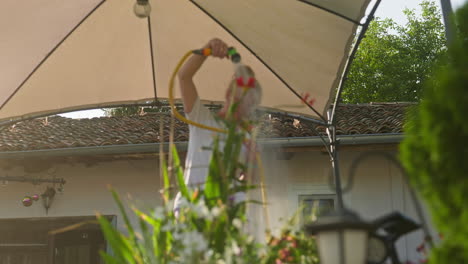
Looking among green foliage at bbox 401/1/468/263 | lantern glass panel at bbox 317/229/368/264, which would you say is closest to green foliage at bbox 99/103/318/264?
lantern glass panel at bbox 317/229/368/264

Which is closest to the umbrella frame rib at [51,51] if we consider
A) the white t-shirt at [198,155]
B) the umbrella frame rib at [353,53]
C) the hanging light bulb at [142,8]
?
the hanging light bulb at [142,8]

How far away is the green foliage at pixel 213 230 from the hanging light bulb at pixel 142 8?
7.14 ft

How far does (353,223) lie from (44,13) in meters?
3.18

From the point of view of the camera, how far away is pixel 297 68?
14.2ft

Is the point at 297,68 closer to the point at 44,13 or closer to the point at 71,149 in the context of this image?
the point at 44,13

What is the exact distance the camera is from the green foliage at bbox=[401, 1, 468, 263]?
1.11 meters

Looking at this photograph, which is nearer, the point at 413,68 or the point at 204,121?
the point at 204,121

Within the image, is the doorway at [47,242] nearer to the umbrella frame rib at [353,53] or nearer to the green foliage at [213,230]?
the umbrella frame rib at [353,53]

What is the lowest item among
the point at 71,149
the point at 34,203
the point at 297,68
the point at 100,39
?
the point at 34,203

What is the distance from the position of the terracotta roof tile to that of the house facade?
1cm

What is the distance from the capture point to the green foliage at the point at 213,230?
1.84 meters

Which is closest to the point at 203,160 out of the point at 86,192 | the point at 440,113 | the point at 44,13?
the point at 440,113

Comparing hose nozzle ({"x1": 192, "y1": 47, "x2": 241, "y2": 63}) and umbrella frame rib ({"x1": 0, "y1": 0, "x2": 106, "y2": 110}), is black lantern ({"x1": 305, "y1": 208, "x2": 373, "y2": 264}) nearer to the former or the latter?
hose nozzle ({"x1": 192, "y1": 47, "x2": 241, "y2": 63})

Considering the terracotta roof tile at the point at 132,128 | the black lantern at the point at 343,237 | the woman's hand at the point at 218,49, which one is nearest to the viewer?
the black lantern at the point at 343,237
